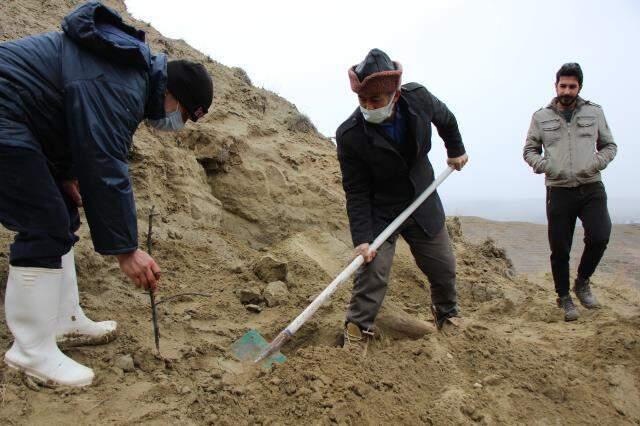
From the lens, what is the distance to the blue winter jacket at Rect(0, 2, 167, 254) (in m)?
2.13

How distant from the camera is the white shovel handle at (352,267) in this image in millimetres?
3156

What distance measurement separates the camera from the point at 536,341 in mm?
3865

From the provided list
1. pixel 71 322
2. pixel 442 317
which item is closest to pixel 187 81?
pixel 71 322

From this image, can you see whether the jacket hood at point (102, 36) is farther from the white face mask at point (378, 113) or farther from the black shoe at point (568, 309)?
the black shoe at point (568, 309)

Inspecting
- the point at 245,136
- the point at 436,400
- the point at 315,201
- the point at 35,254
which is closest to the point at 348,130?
the point at 436,400

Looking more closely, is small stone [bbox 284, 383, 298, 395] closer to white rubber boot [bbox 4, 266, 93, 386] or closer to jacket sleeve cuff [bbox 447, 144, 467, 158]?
white rubber boot [bbox 4, 266, 93, 386]

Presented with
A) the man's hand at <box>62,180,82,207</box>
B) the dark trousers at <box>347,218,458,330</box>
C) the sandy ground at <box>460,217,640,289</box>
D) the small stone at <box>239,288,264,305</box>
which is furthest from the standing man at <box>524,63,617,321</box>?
the man's hand at <box>62,180,82,207</box>

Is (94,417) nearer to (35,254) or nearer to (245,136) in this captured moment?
(35,254)

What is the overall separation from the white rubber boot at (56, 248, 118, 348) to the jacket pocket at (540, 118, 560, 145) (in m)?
3.46

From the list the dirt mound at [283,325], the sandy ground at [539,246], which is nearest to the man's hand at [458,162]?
the dirt mound at [283,325]

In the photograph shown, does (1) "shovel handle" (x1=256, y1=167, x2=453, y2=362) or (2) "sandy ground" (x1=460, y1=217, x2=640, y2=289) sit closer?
(1) "shovel handle" (x1=256, y1=167, x2=453, y2=362)

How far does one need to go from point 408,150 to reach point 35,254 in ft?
6.96

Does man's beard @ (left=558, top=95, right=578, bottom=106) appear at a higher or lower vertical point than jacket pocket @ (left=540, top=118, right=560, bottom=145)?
higher

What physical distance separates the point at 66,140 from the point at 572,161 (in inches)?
138
